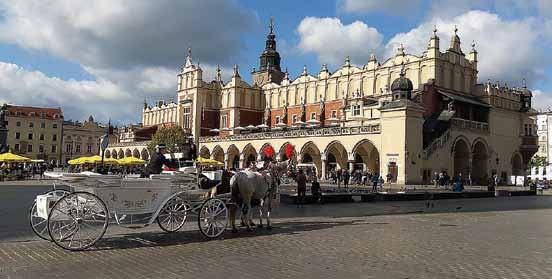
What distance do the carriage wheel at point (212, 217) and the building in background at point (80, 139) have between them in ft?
355

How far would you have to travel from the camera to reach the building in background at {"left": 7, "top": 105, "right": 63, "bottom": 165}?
106812mm

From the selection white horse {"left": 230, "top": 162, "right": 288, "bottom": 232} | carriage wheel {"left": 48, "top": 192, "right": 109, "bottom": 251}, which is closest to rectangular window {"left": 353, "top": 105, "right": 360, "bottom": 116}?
white horse {"left": 230, "top": 162, "right": 288, "bottom": 232}

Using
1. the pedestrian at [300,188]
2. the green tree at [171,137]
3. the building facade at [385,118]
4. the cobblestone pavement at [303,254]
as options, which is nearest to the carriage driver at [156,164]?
the cobblestone pavement at [303,254]

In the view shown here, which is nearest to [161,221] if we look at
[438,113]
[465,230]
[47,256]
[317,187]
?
[47,256]

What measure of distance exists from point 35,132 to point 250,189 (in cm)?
10990

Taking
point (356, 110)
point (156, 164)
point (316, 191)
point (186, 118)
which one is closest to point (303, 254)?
point (156, 164)

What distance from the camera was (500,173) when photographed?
56.7 metres

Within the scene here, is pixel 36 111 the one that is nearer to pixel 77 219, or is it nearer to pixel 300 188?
pixel 300 188

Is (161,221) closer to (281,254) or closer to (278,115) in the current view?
(281,254)

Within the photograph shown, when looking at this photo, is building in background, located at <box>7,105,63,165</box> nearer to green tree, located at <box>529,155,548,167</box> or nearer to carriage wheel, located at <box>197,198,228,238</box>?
green tree, located at <box>529,155,548,167</box>

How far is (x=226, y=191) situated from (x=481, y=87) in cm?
5286

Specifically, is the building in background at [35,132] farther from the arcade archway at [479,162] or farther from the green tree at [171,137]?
the arcade archway at [479,162]

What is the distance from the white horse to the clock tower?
71.0m

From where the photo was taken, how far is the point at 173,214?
11258 mm
